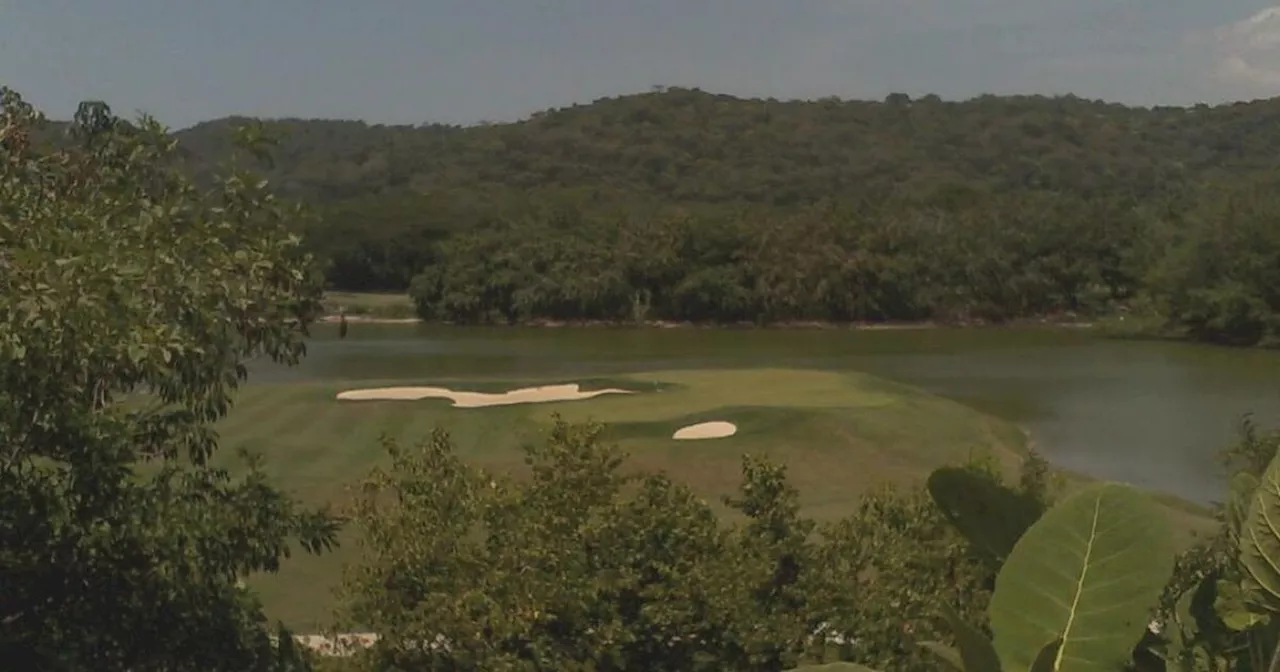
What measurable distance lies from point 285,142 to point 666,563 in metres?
3.20

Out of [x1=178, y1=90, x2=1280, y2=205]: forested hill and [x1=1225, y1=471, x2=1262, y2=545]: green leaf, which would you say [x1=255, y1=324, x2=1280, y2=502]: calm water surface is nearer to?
[x1=1225, y1=471, x2=1262, y2=545]: green leaf

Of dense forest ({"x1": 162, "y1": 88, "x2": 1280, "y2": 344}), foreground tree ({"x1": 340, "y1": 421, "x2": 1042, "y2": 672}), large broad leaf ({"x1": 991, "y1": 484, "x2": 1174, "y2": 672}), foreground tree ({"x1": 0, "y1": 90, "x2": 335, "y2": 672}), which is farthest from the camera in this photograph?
dense forest ({"x1": 162, "y1": 88, "x2": 1280, "y2": 344})

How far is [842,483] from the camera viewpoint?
A: 824 inches

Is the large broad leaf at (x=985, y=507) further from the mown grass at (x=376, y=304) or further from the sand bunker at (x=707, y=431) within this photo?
the mown grass at (x=376, y=304)

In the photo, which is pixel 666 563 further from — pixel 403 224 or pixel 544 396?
pixel 403 224

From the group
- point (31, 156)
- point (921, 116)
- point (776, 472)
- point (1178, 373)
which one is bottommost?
point (1178, 373)

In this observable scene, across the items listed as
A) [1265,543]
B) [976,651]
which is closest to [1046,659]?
[976,651]

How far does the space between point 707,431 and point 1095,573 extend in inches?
840

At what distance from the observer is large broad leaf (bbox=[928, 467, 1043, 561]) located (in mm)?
2352

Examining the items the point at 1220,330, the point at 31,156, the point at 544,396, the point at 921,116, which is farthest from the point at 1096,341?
the point at 921,116

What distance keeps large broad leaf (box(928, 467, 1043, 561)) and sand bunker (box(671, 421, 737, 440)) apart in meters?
20.4

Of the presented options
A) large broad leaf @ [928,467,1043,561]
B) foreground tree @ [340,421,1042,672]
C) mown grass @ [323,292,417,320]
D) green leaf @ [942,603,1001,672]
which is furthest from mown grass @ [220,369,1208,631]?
mown grass @ [323,292,417,320]

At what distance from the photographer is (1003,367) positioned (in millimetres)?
40625

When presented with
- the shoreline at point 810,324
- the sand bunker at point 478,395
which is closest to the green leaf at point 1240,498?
the sand bunker at point 478,395
